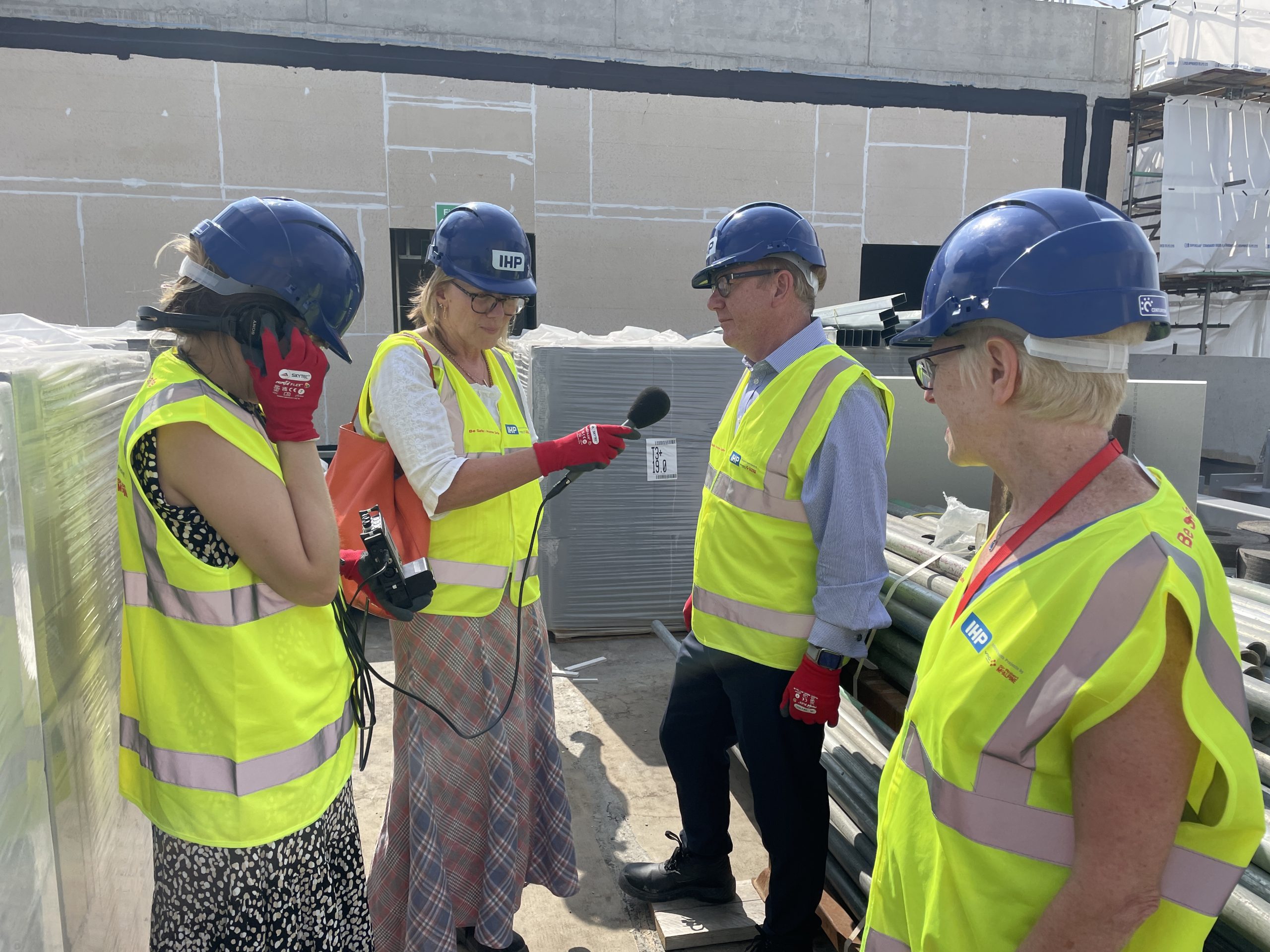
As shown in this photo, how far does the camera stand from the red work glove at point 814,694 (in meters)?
2.28

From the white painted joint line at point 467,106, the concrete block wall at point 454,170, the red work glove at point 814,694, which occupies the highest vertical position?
the white painted joint line at point 467,106

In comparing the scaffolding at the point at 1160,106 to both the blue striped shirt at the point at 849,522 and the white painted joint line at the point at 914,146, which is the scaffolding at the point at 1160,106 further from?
the blue striped shirt at the point at 849,522

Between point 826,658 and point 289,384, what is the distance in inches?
60.3

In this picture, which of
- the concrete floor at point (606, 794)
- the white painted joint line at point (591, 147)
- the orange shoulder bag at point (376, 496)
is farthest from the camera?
the white painted joint line at point (591, 147)

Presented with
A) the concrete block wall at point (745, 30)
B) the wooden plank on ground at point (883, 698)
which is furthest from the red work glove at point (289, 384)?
the concrete block wall at point (745, 30)

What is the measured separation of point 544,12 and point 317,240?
9.06 m

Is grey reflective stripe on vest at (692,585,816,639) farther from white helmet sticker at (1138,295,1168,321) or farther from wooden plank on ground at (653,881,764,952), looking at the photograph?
white helmet sticker at (1138,295,1168,321)

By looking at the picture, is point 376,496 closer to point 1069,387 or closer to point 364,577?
point 364,577

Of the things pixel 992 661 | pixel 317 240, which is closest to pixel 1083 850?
pixel 992 661

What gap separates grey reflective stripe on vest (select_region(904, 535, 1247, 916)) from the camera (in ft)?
3.43

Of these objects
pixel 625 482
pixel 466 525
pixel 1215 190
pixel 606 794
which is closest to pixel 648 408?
pixel 466 525

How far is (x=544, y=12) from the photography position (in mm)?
9375

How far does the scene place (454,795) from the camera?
8.20 feet

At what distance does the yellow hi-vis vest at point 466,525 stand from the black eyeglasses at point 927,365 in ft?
4.46
